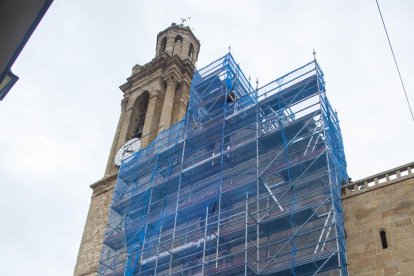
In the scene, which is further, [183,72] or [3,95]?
[183,72]

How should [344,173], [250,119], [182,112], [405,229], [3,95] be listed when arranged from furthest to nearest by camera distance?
[182,112]
[250,119]
[344,173]
[405,229]
[3,95]

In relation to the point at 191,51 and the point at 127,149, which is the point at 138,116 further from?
the point at 191,51

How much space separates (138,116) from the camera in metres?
26.7

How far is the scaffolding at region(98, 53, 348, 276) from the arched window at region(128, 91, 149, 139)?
16.7 ft

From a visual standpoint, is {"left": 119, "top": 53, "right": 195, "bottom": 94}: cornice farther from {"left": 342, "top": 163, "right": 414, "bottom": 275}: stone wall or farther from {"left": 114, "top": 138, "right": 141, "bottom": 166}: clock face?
{"left": 342, "top": 163, "right": 414, "bottom": 275}: stone wall

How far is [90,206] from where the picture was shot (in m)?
22.3

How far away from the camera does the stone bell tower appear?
21.0m

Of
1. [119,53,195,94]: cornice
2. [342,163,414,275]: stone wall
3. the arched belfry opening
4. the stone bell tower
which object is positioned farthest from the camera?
[119,53,195,94]: cornice

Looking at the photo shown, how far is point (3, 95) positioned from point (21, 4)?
0.73 meters

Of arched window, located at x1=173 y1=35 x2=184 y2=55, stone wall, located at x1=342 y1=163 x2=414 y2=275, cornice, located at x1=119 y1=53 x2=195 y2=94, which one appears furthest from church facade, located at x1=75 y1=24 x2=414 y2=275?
arched window, located at x1=173 y1=35 x2=184 y2=55

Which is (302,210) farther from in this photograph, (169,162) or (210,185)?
(169,162)

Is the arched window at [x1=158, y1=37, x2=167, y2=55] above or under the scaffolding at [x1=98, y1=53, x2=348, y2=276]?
above

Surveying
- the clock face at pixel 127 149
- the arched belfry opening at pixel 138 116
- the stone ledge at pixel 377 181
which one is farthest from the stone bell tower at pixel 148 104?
the stone ledge at pixel 377 181

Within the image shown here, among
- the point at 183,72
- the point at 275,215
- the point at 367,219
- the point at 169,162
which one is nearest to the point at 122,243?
the point at 169,162
